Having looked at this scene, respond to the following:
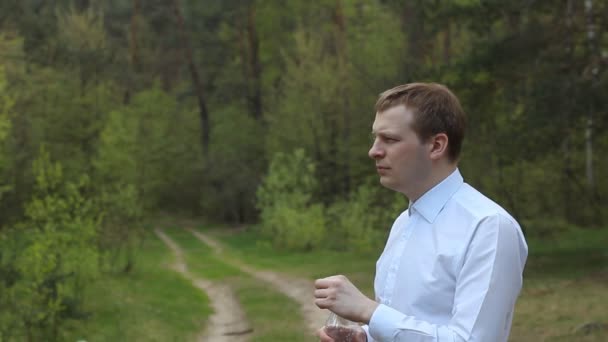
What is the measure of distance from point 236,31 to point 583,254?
29.7 metres

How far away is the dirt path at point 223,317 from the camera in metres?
13.8

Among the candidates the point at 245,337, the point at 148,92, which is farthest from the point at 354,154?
the point at 245,337

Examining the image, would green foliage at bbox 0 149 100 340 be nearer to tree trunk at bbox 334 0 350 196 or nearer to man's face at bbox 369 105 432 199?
man's face at bbox 369 105 432 199

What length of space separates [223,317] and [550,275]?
6454mm

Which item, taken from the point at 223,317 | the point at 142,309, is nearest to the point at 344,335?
A: the point at 223,317

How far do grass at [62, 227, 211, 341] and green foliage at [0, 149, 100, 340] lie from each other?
46 centimetres

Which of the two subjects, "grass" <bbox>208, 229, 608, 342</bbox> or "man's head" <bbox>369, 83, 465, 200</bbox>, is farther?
"grass" <bbox>208, 229, 608, 342</bbox>

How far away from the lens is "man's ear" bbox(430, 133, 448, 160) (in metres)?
2.41

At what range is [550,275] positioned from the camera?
17.9 m

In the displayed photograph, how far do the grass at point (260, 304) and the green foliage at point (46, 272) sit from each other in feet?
9.49

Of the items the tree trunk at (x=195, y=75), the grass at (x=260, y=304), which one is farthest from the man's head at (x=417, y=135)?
the tree trunk at (x=195, y=75)

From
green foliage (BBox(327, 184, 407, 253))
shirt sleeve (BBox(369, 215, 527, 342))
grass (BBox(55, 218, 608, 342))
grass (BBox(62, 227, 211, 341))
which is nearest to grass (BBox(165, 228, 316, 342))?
grass (BBox(55, 218, 608, 342))

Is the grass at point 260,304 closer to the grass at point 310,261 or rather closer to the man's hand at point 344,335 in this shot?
the grass at point 310,261

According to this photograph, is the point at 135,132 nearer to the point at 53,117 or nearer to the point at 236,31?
the point at 53,117
